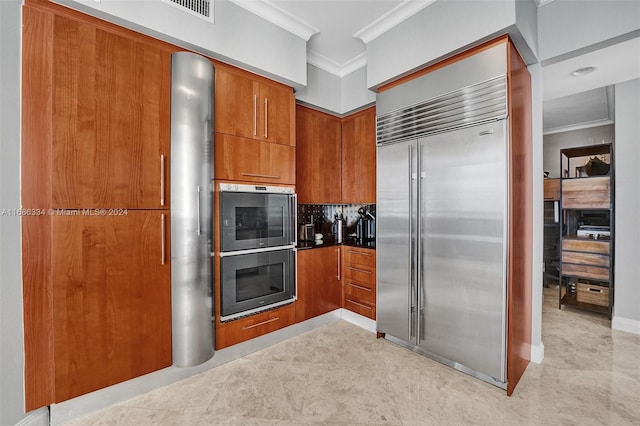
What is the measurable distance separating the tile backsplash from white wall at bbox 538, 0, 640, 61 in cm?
214

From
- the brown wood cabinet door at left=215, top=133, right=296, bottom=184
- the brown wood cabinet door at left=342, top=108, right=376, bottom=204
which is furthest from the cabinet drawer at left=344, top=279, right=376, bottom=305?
the brown wood cabinet door at left=215, top=133, right=296, bottom=184

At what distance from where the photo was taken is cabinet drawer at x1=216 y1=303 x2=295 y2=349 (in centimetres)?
227

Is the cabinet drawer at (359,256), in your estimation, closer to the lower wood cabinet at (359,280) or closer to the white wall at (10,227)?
the lower wood cabinet at (359,280)

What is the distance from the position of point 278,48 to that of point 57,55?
157cm

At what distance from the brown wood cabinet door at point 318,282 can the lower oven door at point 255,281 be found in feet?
0.53

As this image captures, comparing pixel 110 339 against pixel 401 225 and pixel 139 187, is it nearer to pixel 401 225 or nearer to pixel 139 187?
pixel 139 187

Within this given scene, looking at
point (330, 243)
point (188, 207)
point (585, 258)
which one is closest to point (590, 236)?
point (585, 258)

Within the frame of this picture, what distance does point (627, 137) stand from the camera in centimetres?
292

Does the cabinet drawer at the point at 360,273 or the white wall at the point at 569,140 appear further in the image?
the white wall at the point at 569,140

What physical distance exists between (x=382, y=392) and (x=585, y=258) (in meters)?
3.25

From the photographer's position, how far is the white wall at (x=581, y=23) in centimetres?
189

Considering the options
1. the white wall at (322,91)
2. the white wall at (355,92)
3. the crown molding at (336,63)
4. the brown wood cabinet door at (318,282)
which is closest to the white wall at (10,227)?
the brown wood cabinet door at (318,282)

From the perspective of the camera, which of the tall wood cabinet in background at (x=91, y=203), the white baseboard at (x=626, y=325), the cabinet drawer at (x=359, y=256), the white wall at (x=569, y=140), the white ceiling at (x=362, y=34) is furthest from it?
the white wall at (x=569, y=140)

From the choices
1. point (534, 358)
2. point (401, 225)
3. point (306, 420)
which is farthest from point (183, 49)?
point (534, 358)
